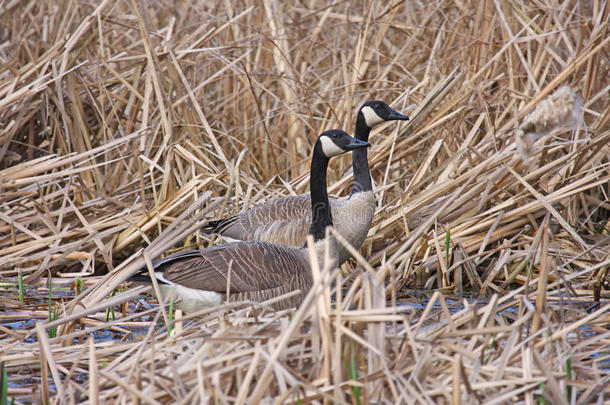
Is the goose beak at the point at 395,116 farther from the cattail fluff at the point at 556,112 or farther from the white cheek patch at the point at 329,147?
the cattail fluff at the point at 556,112

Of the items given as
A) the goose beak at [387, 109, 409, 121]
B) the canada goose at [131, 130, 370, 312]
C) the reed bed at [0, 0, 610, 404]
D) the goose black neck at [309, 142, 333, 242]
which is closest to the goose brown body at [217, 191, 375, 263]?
the reed bed at [0, 0, 610, 404]

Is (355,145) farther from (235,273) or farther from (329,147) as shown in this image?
(235,273)

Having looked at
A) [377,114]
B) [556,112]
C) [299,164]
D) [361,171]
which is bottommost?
[556,112]

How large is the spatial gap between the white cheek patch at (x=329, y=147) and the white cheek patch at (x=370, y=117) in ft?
2.46

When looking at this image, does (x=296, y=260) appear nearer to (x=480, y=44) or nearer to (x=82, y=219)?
(x=82, y=219)

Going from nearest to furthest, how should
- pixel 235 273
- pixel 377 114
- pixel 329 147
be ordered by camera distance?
pixel 235 273 → pixel 329 147 → pixel 377 114

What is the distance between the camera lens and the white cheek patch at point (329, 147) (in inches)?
237

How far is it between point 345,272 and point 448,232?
93 cm

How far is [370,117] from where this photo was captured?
6.76m

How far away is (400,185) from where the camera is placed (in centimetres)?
733

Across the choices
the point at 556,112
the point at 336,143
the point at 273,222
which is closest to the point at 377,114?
the point at 336,143

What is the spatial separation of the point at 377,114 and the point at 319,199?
43.2 inches

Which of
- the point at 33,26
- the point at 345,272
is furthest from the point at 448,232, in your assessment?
the point at 33,26

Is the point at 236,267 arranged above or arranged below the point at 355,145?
below
